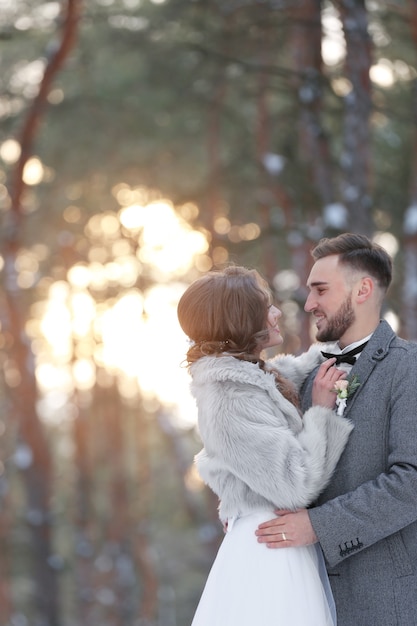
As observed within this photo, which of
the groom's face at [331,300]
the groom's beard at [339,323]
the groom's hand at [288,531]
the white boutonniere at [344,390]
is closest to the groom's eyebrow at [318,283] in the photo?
the groom's face at [331,300]

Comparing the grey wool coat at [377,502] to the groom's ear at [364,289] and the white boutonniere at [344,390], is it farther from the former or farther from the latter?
the groom's ear at [364,289]

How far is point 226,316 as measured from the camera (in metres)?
4.07

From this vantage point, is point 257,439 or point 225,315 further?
point 225,315

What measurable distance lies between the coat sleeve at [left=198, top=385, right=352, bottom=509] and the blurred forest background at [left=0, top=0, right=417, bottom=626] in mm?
538

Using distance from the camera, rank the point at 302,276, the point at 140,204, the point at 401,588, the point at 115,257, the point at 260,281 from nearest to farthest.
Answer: the point at 401,588 < the point at 260,281 < the point at 302,276 < the point at 140,204 < the point at 115,257

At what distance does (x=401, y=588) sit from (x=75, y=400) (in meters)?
22.0

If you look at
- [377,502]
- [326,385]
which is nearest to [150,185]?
[326,385]

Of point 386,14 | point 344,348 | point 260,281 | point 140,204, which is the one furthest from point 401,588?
point 140,204

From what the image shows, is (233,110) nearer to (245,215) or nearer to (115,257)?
(245,215)

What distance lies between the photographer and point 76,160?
17.2 meters

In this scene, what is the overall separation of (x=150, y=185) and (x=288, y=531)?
1475 cm

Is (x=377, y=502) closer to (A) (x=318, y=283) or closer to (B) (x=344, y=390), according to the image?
(B) (x=344, y=390)

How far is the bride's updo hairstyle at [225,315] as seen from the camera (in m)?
4.07

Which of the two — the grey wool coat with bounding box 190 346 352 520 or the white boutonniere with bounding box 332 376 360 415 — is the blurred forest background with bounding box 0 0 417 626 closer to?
the grey wool coat with bounding box 190 346 352 520
